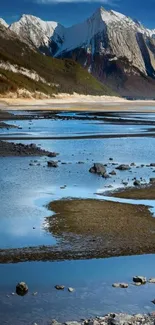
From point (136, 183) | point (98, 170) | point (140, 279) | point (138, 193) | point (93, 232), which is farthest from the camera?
point (98, 170)

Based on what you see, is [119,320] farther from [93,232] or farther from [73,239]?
[93,232]

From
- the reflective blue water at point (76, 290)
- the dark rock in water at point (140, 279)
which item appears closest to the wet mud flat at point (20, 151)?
the reflective blue water at point (76, 290)

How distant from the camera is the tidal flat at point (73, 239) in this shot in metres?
14.2

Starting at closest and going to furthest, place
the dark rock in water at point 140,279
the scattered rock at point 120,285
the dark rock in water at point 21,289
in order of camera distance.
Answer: the dark rock in water at point 21,289, the scattered rock at point 120,285, the dark rock in water at point 140,279

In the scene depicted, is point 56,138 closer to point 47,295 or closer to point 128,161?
point 128,161

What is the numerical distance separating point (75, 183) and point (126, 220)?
407 inches

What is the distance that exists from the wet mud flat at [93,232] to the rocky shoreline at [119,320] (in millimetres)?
5062

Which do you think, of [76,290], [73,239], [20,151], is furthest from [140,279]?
[20,151]

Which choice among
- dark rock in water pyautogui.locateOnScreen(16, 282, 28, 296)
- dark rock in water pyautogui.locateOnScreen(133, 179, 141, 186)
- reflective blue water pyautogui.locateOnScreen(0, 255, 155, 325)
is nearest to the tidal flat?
reflective blue water pyautogui.locateOnScreen(0, 255, 155, 325)

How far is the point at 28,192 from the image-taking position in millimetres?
29578

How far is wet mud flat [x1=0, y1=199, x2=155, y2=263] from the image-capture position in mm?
18359

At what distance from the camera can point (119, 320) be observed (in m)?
12.7

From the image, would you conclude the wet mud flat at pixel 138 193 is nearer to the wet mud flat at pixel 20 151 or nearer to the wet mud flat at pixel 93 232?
the wet mud flat at pixel 93 232

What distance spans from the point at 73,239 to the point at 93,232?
124 centimetres
